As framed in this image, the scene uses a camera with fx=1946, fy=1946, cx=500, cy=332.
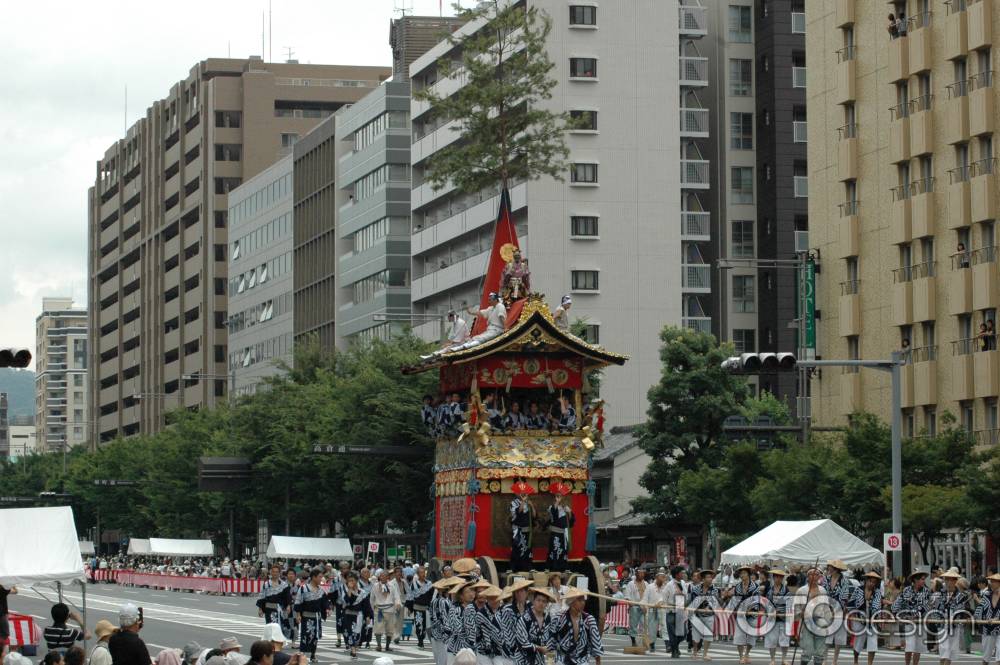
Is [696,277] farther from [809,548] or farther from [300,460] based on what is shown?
[809,548]

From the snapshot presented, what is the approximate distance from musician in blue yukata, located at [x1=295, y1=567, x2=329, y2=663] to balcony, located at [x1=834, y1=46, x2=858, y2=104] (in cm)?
3402

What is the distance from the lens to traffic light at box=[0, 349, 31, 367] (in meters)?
28.2

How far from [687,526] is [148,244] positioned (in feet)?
325

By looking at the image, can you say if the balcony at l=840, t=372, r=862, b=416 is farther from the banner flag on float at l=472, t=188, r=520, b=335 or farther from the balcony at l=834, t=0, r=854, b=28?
the banner flag on float at l=472, t=188, r=520, b=335

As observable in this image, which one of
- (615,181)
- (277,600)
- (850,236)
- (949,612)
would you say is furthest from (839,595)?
(615,181)

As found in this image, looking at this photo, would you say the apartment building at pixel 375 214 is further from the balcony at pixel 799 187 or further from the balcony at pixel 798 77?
the balcony at pixel 798 77

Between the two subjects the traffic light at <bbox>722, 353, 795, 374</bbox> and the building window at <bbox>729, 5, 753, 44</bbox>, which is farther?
the building window at <bbox>729, 5, 753, 44</bbox>

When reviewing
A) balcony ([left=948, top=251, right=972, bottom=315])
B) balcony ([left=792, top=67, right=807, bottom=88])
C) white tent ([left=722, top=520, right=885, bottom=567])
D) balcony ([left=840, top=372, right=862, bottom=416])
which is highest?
balcony ([left=792, top=67, right=807, bottom=88])

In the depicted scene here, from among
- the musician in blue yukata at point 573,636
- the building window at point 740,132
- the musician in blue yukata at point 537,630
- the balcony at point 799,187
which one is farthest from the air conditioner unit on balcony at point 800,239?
the musician in blue yukata at point 573,636

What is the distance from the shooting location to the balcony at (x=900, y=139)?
61656 mm

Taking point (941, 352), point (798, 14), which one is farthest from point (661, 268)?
point (941, 352)

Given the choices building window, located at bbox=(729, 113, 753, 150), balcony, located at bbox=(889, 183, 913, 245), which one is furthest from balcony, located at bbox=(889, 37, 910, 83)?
building window, located at bbox=(729, 113, 753, 150)

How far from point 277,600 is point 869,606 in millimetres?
11573

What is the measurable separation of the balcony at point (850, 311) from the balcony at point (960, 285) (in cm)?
552
